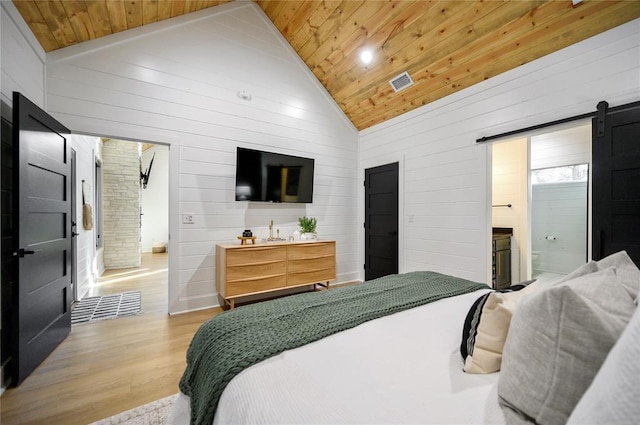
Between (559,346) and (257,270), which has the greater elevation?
(559,346)

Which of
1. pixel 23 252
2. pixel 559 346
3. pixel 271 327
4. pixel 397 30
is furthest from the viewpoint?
pixel 397 30

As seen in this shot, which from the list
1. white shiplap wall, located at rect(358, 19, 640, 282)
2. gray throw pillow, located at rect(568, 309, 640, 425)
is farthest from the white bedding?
white shiplap wall, located at rect(358, 19, 640, 282)

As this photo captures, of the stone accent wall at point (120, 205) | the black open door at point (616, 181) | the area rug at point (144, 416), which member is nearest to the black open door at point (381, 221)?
the black open door at point (616, 181)

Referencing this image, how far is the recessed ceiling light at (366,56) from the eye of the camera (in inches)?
135

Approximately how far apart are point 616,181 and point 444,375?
2535mm

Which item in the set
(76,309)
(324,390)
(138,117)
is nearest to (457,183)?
(324,390)

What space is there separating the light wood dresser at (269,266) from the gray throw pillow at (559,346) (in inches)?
114

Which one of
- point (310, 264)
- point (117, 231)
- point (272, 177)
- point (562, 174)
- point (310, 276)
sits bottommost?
point (310, 276)

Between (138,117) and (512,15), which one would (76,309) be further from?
(512,15)

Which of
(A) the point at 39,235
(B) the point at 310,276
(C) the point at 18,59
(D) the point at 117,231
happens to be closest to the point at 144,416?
(A) the point at 39,235

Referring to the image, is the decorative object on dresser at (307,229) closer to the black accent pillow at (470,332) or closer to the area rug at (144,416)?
the area rug at (144,416)

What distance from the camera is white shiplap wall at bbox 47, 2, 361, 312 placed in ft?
9.47

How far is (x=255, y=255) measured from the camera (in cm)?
334

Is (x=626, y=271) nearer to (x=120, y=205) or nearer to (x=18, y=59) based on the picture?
(x=18, y=59)
